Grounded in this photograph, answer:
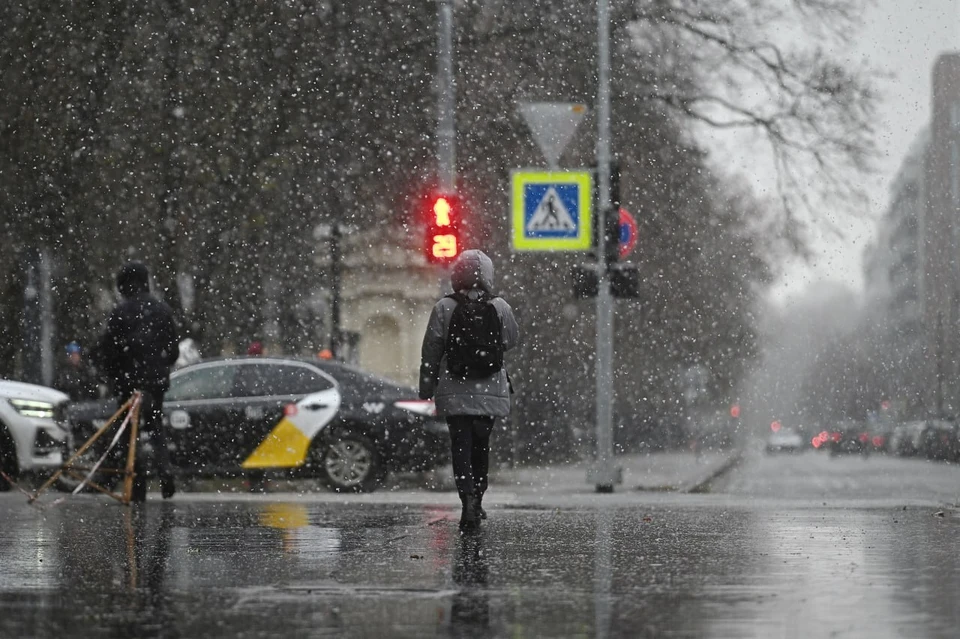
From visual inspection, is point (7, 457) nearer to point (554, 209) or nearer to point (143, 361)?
point (143, 361)

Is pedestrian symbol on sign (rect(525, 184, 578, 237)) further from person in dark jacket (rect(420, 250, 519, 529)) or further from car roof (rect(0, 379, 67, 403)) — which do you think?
person in dark jacket (rect(420, 250, 519, 529))

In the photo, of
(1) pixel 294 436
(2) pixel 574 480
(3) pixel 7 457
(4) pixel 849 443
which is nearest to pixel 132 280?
(3) pixel 7 457

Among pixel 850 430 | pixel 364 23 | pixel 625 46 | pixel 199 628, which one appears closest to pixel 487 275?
pixel 199 628

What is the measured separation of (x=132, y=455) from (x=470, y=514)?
3761 millimetres

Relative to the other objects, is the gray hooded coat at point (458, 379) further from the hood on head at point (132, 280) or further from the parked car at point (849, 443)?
the parked car at point (849, 443)

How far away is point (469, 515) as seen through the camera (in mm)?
10891

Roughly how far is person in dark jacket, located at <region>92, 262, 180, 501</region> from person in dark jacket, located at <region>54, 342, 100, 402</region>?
13643 mm

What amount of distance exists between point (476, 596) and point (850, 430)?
3019 inches

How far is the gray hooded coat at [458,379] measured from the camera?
432 inches

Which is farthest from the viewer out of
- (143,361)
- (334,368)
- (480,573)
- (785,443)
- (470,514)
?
(785,443)

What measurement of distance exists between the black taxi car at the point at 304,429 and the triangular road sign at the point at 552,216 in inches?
82.9

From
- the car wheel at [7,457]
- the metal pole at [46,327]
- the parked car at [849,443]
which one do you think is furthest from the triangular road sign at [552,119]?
the parked car at [849,443]

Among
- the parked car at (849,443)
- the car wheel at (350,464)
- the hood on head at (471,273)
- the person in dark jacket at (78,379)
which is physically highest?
the hood on head at (471,273)

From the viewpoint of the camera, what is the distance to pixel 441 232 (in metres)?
19.6
